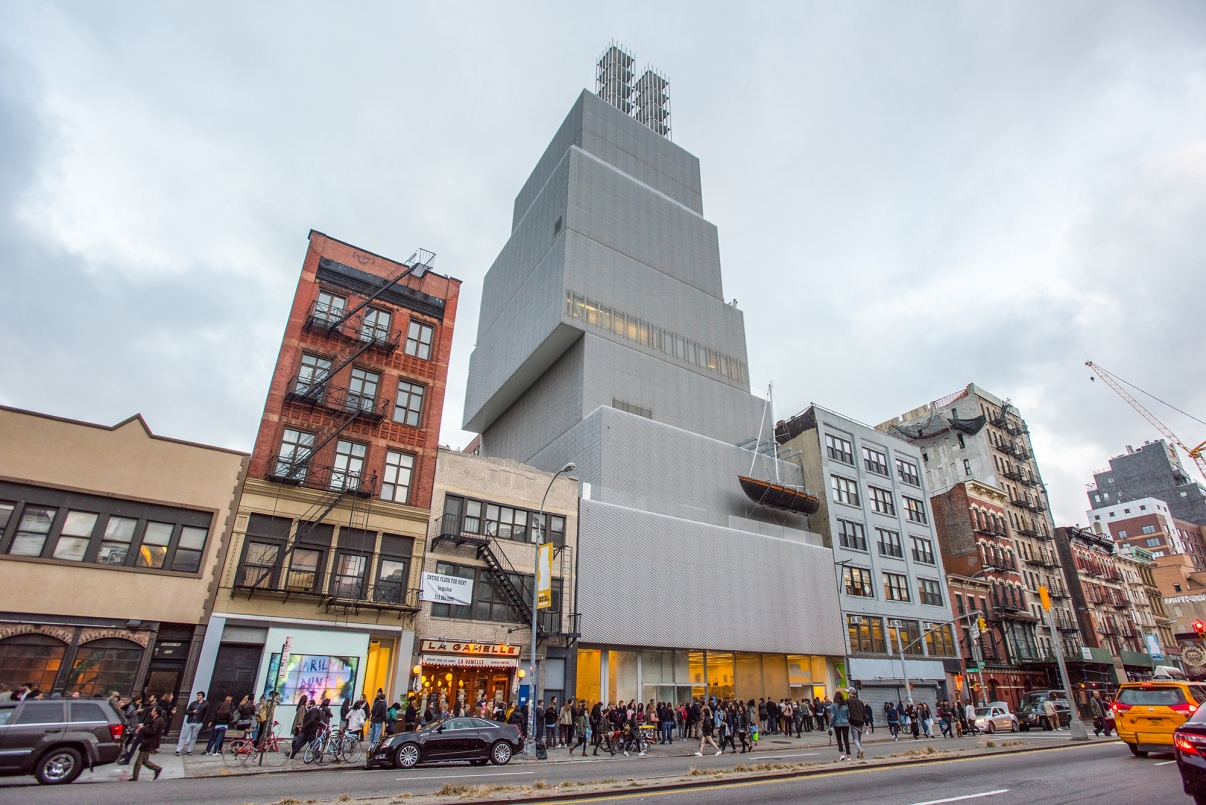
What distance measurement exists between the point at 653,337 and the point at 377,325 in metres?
28.0

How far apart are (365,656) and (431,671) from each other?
3803 millimetres

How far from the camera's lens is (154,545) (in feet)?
88.5

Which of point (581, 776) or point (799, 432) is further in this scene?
point (799, 432)

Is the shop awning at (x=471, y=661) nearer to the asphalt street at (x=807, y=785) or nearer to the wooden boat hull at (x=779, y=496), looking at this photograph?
the asphalt street at (x=807, y=785)

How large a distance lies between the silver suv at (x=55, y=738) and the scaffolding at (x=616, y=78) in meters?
86.6

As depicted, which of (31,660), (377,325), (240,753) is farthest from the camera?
(377,325)

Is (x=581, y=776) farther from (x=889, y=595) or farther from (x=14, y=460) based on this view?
(x=889, y=595)

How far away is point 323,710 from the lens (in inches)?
854

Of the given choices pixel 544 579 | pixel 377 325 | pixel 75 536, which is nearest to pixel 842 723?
pixel 544 579

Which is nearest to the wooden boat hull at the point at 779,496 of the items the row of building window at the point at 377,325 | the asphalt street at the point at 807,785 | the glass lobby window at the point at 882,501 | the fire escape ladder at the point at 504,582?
the glass lobby window at the point at 882,501

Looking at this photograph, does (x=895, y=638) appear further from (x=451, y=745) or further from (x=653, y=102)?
(x=653, y=102)

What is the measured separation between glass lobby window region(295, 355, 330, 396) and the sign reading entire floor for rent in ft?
35.7

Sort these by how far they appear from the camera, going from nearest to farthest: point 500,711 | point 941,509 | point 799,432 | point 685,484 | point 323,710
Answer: point 323,710, point 500,711, point 685,484, point 799,432, point 941,509

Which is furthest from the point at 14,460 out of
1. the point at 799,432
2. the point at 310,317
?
the point at 799,432
